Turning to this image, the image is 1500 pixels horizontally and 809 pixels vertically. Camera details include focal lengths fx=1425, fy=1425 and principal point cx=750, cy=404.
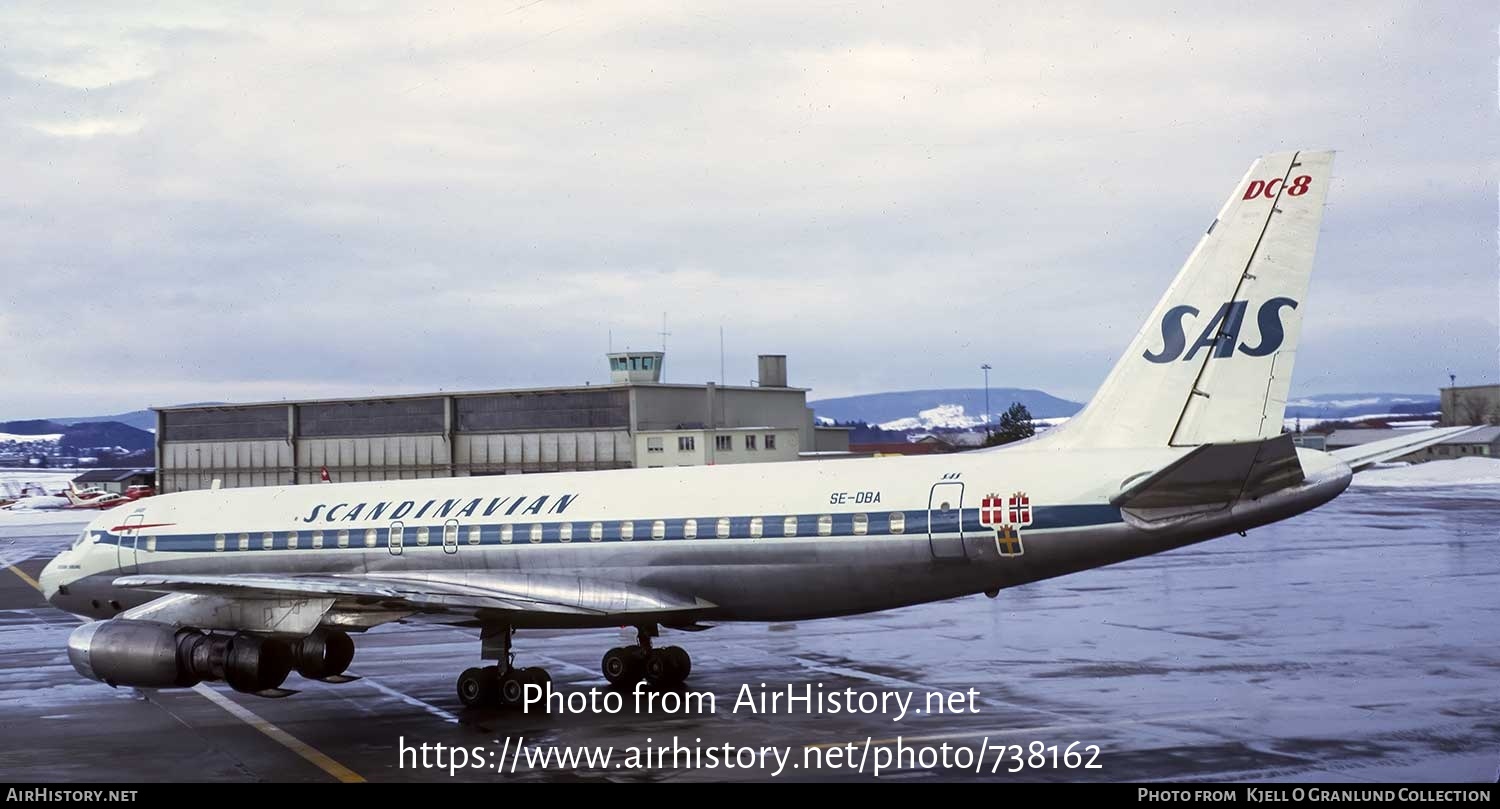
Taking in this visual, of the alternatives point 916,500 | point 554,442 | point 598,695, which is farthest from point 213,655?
point 554,442

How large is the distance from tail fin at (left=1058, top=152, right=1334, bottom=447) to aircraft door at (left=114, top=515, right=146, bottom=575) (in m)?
18.1

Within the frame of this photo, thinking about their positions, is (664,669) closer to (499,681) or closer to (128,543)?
(499,681)

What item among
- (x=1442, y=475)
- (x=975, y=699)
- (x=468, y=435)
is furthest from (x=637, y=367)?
(x=975, y=699)

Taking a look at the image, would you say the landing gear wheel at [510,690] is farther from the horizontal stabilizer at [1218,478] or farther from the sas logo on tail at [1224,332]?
the sas logo on tail at [1224,332]

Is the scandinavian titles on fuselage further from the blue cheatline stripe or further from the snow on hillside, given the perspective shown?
the snow on hillside

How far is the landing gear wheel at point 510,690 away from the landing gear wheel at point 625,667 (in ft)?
5.52

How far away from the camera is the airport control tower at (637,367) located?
82.8 meters

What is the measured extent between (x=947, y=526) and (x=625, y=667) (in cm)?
623

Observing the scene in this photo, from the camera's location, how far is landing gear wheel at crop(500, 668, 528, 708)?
72.1 feet

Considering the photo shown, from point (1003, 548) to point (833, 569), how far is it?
2.62m

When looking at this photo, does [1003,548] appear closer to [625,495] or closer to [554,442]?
[625,495]

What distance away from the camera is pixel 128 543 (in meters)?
26.9

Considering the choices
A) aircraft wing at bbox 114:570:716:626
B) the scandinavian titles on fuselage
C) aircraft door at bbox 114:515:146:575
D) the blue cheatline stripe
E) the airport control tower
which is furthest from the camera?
the airport control tower

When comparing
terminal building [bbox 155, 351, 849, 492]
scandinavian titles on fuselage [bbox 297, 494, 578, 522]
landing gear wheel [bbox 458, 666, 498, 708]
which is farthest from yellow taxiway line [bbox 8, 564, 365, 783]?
terminal building [bbox 155, 351, 849, 492]
